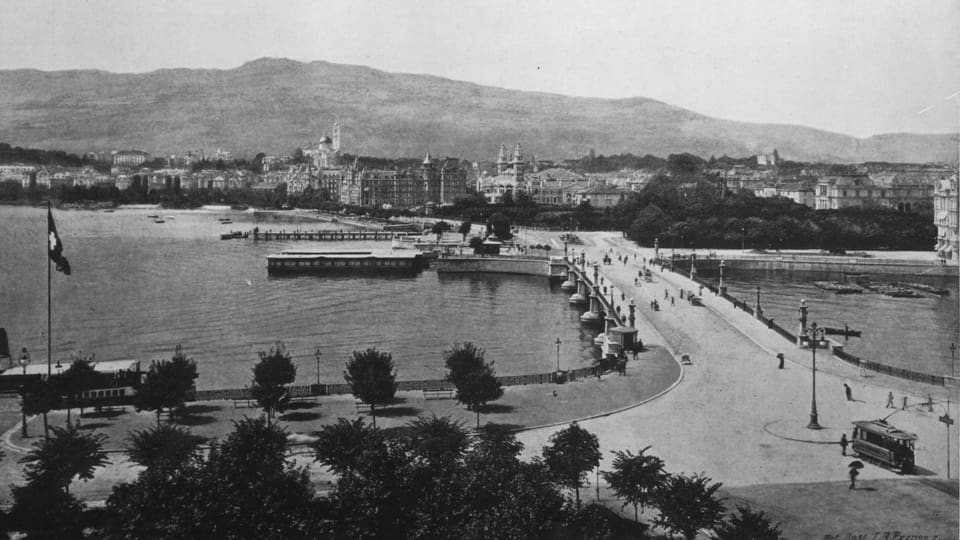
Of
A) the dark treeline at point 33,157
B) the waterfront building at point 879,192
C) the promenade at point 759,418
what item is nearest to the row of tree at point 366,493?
the promenade at point 759,418

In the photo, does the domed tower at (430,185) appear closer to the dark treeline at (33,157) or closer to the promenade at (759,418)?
the dark treeline at (33,157)

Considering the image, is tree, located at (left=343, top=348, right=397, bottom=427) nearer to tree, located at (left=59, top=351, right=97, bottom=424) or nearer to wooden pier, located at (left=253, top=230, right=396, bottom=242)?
tree, located at (left=59, top=351, right=97, bottom=424)

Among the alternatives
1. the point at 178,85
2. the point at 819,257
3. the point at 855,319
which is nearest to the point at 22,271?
the point at 855,319

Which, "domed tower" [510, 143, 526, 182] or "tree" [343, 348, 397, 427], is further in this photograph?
"domed tower" [510, 143, 526, 182]

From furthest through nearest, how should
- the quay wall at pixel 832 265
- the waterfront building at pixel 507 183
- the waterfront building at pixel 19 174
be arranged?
the waterfront building at pixel 507 183
the waterfront building at pixel 19 174
the quay wall at pixel 832 265

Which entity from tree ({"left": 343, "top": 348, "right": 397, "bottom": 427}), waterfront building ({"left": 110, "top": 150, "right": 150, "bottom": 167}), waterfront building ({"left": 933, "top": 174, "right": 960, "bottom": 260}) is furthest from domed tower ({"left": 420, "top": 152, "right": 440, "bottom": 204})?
tree ({"left": 343, "top": 348, "right": 397, "bottom": 427})
